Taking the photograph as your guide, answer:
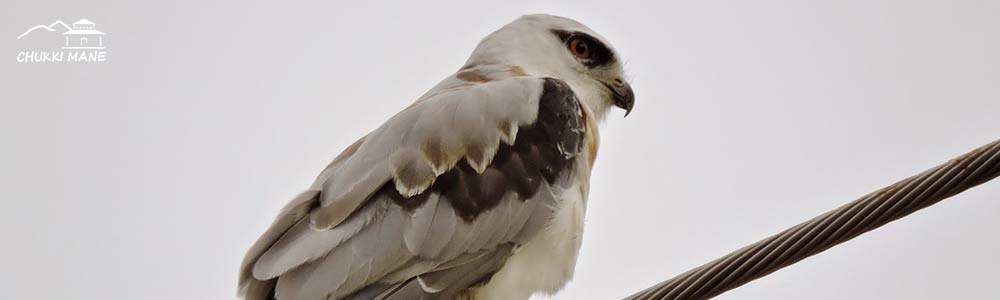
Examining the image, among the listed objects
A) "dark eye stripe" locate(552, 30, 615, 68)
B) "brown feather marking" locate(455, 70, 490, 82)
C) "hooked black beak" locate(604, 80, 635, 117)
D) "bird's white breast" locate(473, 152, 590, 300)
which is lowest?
"bird's white breast" locate(473, 152, 590, 300)

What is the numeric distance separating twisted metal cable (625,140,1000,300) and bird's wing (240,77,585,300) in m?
1.10

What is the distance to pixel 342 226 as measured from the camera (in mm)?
3537

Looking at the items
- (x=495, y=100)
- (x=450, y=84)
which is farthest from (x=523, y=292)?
(x=450, y=84)

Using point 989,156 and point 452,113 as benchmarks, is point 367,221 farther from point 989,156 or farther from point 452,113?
point 989,156

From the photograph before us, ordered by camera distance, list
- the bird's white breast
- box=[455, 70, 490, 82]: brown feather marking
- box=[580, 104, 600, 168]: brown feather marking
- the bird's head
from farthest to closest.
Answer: the bird's head < box=[455, 70, 490, 82]: brown feather marking < box=[580, 104, 600, 168]: brown feather marking < the bird's white breast

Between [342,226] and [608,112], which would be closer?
[342,226]

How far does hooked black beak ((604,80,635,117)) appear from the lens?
17.2ft

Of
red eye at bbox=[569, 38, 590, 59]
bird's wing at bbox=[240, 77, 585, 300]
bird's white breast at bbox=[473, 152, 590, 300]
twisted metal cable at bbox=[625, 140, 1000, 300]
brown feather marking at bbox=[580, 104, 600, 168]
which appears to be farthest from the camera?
red eye at bbox=[569, 38, 590, 59]

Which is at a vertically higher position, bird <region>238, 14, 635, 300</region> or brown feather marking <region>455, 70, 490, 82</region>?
brown feather marking <region>455, 70, 490, 82</region>

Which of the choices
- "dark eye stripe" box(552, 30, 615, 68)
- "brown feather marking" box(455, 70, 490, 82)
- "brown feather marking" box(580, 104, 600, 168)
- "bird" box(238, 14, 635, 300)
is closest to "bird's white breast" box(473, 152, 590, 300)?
"bird" box(238, 14, 635, 300)

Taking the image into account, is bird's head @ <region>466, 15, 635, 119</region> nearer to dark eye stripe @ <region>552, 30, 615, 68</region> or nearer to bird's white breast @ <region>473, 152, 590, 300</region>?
dark eye stripe @ <region>552, 30, 615, 68</region>

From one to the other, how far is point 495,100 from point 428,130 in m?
0.30

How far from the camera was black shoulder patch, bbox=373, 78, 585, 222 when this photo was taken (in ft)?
12.1

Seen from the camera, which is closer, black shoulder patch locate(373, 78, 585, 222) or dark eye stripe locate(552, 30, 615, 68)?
black shoulder patch locate(373, 78, 585, 222)
